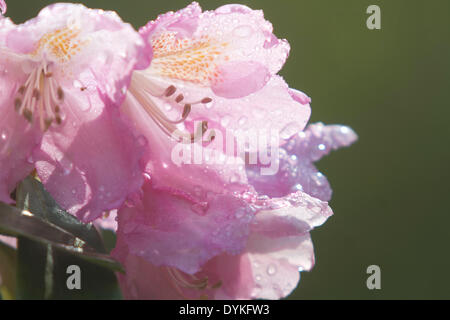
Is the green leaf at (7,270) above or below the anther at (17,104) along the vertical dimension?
below

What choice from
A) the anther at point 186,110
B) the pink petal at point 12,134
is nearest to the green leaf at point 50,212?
the pink petal at point 12,134

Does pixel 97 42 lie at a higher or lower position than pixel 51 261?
higher

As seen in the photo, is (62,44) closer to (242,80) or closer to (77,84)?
(77,84)

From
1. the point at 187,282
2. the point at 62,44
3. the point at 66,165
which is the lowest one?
the point at 187,282

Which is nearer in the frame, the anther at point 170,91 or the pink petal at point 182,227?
the pink petal at point 182,227

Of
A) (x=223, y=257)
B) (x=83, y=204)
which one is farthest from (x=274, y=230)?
(x=83, y=204)

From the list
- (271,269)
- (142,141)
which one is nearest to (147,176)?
(142,141)

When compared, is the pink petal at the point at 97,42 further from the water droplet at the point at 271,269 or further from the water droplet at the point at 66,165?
the water droplet at the point at 271,269
